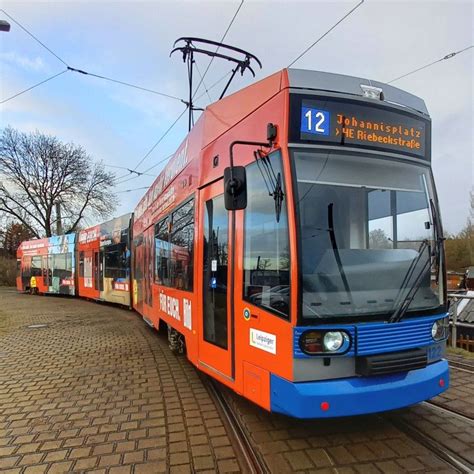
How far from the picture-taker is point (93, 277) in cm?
1852

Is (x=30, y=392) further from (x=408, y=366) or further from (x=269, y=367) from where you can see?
(x=408, y=366)

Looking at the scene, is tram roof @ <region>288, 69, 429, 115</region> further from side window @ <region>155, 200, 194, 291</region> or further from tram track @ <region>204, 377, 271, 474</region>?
tram track @ <region>204, 377, 271, 474</region>

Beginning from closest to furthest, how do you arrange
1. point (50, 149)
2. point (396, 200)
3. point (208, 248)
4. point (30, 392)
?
point (396, 200) < point (208, 248) < point (30, 392) < point (50, 149)

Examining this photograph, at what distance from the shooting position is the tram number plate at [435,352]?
3529mm

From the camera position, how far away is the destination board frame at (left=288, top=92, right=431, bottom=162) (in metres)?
3.36

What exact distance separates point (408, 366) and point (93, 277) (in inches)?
681

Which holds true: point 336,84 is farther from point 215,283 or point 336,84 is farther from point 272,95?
point 215,283

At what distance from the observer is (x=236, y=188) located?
11.3ft

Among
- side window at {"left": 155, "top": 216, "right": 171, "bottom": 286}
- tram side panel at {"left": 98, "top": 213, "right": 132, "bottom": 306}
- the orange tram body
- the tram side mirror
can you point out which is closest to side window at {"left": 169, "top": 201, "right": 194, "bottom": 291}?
side window at {"left": 155, "top": 216, "right": 171, "bottom": 286}

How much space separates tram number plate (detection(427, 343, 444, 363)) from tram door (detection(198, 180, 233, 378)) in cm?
181

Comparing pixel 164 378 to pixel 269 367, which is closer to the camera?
pixel 269 367

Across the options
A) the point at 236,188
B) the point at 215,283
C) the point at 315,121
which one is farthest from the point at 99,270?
the point at 315,121

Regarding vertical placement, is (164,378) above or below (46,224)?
below

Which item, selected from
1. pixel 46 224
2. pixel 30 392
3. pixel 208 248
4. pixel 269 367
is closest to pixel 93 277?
pixel 30 392
